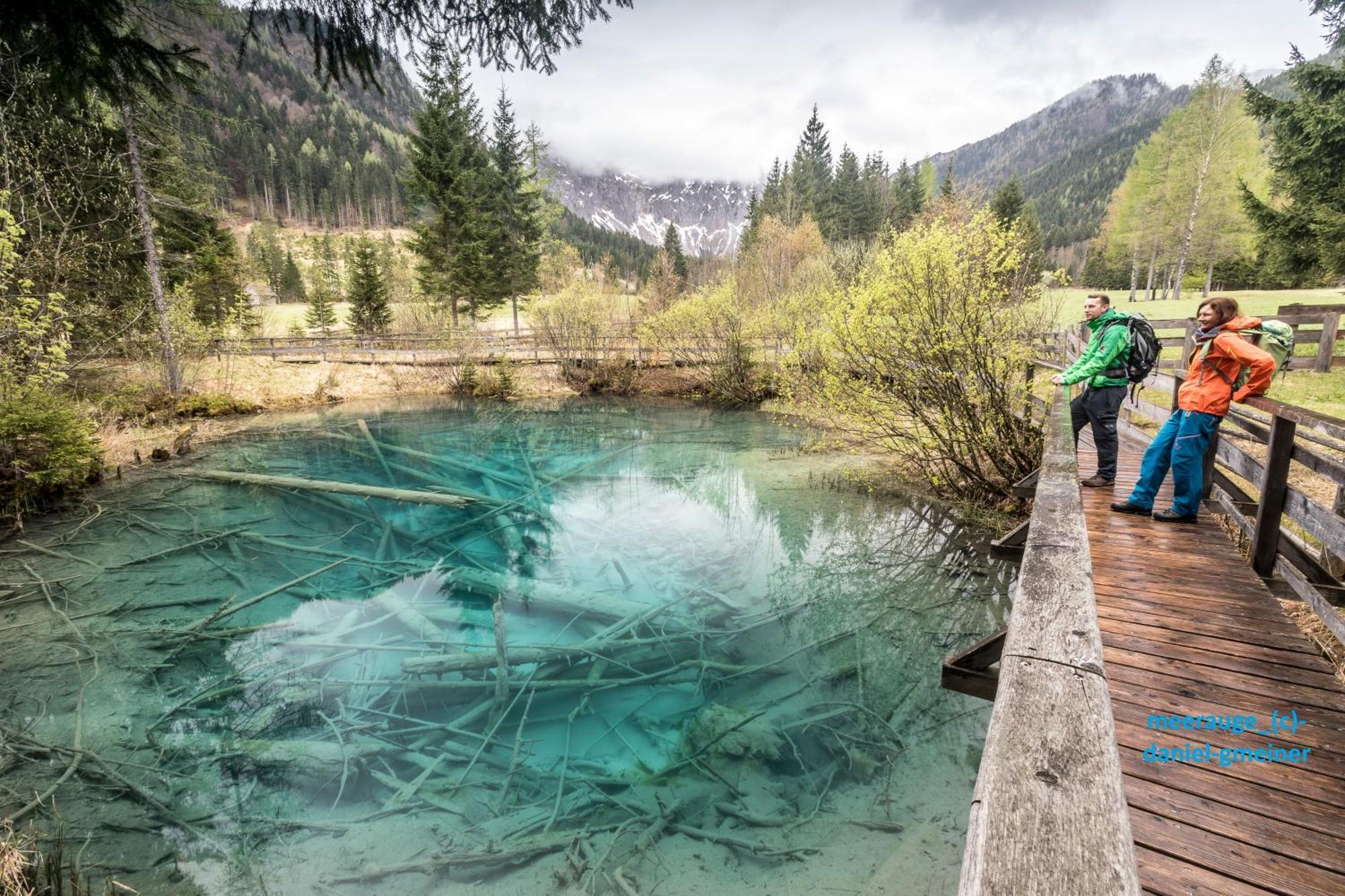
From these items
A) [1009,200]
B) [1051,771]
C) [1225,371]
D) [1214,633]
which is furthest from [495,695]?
[1009,200]

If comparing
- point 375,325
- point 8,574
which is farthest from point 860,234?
point 8,574

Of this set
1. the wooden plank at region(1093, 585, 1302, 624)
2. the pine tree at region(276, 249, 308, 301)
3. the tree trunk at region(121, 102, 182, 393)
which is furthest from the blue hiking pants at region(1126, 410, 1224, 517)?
the pine tree at region(276, 249, 308, 301)

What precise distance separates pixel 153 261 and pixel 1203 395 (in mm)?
25434

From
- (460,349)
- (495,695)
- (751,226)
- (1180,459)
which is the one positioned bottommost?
(495,695)

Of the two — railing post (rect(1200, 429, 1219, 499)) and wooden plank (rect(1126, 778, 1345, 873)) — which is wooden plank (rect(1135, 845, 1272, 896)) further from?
railing post (rect(1200, 429, 1219, 499))

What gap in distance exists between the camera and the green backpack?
401 centimetres

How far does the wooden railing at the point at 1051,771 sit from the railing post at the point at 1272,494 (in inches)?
120

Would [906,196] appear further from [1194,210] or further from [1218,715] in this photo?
[1218,715]

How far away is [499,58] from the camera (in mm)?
4145

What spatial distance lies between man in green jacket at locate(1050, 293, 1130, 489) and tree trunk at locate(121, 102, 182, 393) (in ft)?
79.9

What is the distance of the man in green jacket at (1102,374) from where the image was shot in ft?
17.5

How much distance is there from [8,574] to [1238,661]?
14.0m

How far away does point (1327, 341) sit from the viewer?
11.7 m

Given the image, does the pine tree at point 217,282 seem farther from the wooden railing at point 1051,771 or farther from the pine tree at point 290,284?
the pine tree at point 290,284
